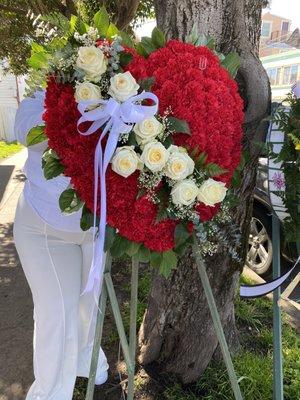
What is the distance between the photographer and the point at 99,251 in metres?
1.43

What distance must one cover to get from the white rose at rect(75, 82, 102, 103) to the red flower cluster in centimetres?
6

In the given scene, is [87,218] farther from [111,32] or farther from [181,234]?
[111,32]

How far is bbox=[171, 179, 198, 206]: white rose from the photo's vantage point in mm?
1361

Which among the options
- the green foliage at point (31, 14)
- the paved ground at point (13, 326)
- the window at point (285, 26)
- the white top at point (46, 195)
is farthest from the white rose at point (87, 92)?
the window at point (285, 26)

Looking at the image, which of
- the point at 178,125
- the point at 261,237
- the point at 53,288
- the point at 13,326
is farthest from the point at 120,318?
the point at 261,237

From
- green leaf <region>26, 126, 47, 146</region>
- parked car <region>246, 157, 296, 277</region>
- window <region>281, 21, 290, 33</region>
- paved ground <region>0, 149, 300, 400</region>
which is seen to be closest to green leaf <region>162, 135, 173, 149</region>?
green leaf <region>26, 126, 47, 146</region>

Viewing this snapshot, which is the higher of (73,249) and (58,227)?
(58,227)

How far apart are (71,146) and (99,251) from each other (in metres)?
0.36

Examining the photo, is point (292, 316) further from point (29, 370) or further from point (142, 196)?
point (142, 196)

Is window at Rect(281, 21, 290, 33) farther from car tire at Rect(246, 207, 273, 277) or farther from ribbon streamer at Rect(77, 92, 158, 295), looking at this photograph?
ribbon streamer at Rect(77, 92, 158, 295)

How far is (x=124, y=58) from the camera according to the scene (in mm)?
1405

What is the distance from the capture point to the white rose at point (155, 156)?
52.2 inches

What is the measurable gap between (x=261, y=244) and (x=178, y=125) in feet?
11.0

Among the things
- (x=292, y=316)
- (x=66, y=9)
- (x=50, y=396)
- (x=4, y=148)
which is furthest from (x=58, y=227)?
(x=4, y=148)
